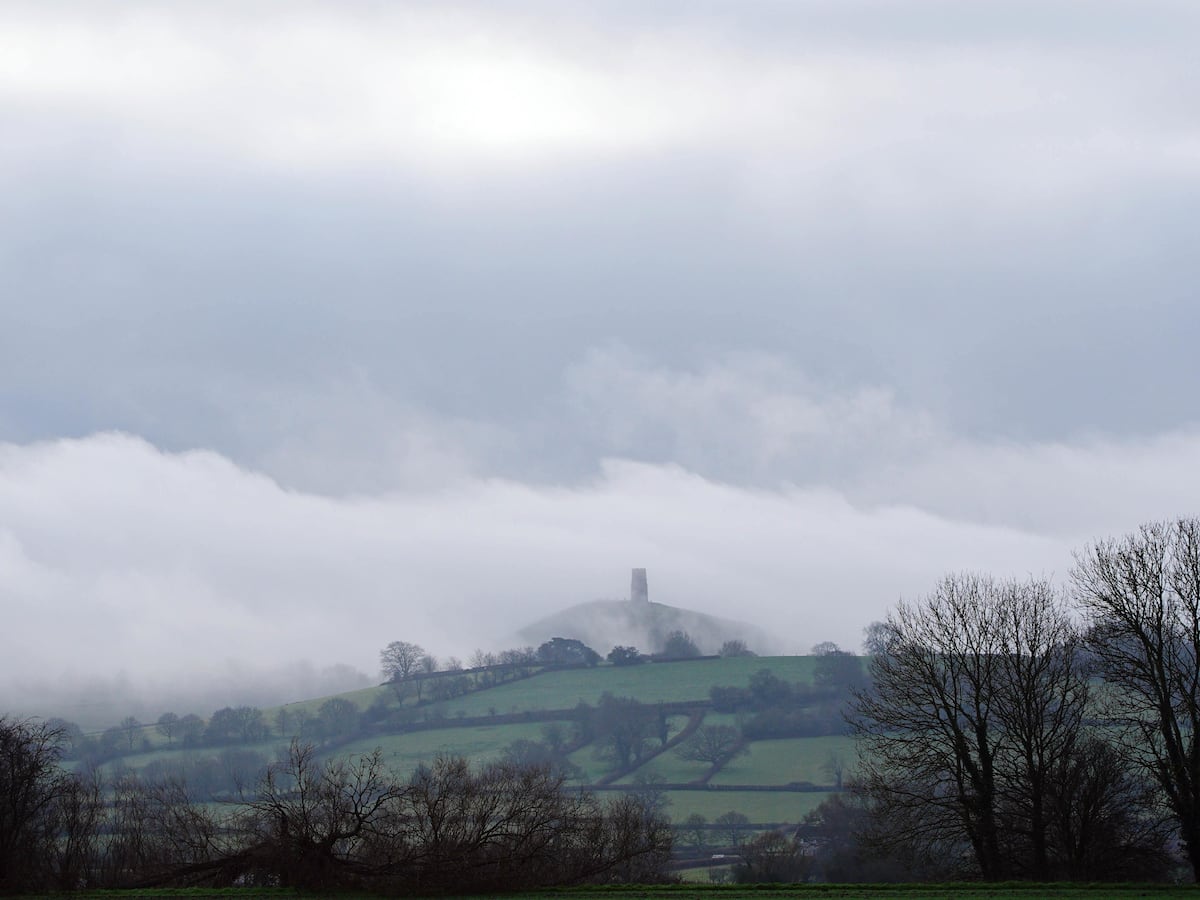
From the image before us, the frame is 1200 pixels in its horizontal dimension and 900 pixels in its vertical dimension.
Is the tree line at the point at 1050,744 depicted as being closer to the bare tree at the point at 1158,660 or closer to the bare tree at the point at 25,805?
the bare tree at the point at 1158,660

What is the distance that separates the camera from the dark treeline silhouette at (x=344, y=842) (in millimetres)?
46062

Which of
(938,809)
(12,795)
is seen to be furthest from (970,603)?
(12,795)

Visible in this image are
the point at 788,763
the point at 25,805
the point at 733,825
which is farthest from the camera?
the point at 788,763

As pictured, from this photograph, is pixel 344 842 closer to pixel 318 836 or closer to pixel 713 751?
pixel 318 836

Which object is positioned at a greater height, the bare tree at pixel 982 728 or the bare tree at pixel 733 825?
the bare tree at pixel 982 728

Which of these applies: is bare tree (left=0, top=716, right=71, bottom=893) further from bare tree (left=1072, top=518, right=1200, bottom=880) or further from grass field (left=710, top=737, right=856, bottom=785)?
grass field (left=710, top=737, right=856, bottom=785)

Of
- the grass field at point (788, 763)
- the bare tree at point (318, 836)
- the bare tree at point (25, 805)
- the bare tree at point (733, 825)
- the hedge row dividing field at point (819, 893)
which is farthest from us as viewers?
the grass field at point (788, 763)

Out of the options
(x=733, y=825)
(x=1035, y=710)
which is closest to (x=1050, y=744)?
(x=1035, y=710)

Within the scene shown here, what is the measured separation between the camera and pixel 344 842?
48812 millimetres

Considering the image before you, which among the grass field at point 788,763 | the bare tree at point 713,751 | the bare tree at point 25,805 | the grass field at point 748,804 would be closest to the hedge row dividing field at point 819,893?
the bare tree at point 25,805

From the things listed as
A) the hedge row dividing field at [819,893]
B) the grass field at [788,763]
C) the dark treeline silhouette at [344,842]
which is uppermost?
the dark treeline silhouette at [344,842]

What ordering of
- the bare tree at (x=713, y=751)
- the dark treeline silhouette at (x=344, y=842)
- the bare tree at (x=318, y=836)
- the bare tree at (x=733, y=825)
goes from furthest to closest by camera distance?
the bare tree at (x=713, y=751) < the bare tree at (x=733, y=825) < the bare tree at (x=318, y=836) < the dark treeline silhouette at (x=344, y=842)

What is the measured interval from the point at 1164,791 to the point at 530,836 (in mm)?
26797

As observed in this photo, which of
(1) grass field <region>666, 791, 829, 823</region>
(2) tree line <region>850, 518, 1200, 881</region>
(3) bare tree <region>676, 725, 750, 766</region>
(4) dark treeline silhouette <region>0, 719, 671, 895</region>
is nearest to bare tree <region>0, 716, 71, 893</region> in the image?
(4) dark treeline silhouette <region>0, 719, 671, 895</region>
